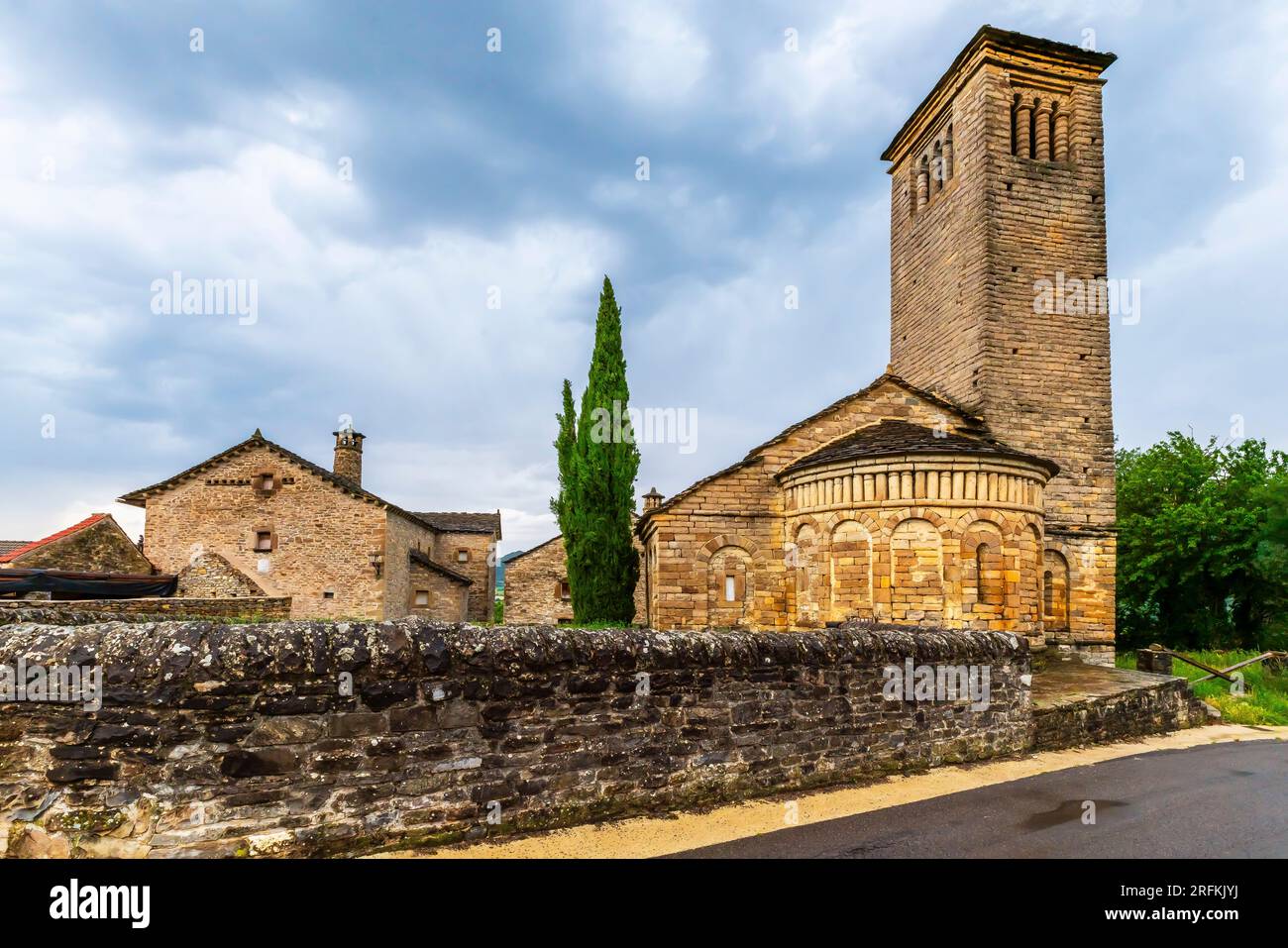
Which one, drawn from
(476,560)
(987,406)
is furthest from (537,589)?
(987,406)

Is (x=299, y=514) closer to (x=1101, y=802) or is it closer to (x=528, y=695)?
(x=528, y=695)

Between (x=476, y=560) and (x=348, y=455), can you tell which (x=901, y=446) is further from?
(x=476, y=560)

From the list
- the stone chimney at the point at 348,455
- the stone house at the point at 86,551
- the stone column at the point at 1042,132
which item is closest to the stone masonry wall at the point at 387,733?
the stone column at the point at 1042,132

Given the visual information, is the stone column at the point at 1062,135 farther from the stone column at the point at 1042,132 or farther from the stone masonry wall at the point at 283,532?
the stone masonry wall at the point at 283,532

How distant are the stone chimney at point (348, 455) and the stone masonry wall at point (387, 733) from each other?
82.3 ft

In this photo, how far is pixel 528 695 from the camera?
498cm

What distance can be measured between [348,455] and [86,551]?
8.98 meters

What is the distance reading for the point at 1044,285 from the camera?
52.4 feet

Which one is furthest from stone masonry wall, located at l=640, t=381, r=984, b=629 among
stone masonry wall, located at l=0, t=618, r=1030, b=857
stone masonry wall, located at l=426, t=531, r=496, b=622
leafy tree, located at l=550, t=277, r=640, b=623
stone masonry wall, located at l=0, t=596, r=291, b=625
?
stone masonry wall, located at l=426, t=531, r=496, b=622

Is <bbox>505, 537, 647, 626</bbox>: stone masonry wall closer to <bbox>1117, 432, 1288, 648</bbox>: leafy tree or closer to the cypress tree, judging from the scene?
the cypress tree

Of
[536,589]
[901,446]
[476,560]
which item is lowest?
[536,589]

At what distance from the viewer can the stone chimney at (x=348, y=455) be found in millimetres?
28078

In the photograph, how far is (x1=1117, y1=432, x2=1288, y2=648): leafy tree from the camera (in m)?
23.7
